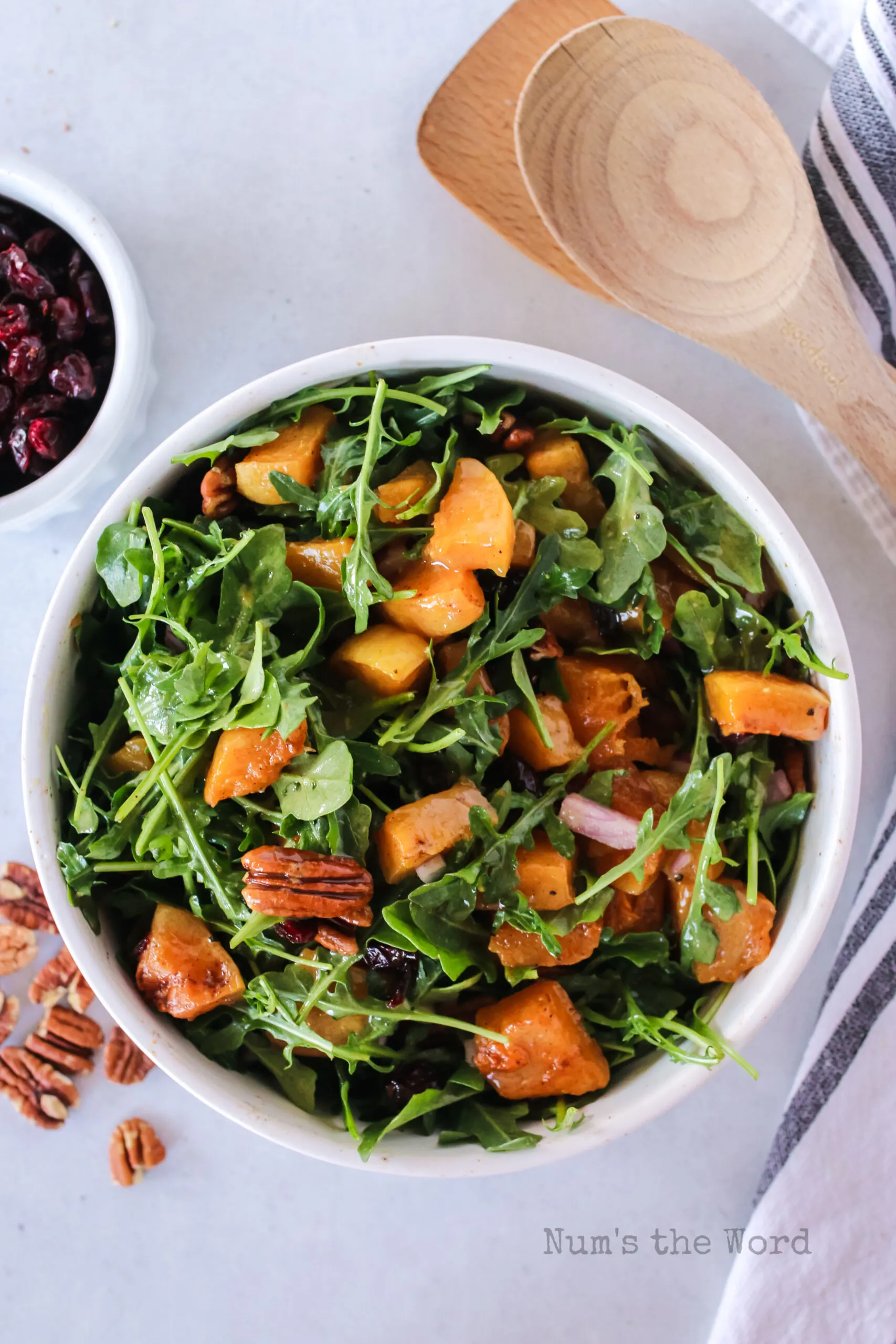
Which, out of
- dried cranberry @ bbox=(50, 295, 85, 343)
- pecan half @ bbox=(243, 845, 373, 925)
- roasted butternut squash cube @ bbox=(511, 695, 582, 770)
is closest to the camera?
pecan half @ bbox=(243, 845, 373, 925)

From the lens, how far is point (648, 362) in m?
1.61

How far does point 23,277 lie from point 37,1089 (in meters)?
1.23

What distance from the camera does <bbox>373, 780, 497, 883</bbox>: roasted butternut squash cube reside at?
1179mm

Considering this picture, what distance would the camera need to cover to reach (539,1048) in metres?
1.25

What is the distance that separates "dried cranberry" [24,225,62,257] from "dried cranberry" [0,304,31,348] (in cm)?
9

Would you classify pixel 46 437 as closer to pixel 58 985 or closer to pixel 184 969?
pixel 184 969

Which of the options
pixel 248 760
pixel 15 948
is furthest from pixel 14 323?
pixel 15 948

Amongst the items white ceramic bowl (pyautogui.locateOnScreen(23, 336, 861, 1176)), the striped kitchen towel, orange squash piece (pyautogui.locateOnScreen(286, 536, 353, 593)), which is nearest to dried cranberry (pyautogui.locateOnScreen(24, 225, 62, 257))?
white ceramic bowl (pyautogui.locateOnScreen(23, 336, 861, 1176))

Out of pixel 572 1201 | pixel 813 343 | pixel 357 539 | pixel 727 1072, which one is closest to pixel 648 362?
pixel 813 343

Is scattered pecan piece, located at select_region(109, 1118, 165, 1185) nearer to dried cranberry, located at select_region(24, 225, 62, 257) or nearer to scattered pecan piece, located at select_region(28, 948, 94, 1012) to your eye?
scattered pecan piece, located at select_region(28, 948, 94, 1012)

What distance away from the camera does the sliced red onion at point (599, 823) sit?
4.11ft

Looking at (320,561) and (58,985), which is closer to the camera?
(320,561)

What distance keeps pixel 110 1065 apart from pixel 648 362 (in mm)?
1386

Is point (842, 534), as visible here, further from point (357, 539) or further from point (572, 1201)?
point (572, 1201)
